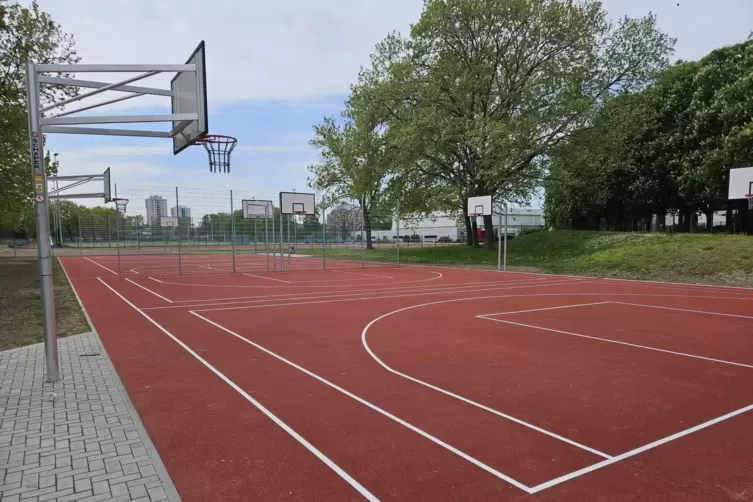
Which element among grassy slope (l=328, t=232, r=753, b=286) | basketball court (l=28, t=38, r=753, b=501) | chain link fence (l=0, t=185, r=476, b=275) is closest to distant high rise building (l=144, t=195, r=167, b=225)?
chain link fence (l=0, t=185, r=476, b=275)

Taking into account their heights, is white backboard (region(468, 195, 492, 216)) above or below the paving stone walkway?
above

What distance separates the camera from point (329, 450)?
3852 millimetres

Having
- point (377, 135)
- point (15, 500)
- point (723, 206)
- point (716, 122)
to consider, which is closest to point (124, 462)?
point (15, 500)

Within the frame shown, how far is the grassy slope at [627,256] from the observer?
17672 mm

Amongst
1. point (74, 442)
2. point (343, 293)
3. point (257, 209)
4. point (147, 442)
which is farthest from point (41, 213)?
point (257, 209)

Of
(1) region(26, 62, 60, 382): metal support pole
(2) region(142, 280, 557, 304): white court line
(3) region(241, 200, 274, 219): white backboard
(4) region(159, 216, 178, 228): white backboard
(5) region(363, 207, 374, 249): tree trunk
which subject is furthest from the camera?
(5) region(363, 207, 374, 249): tree trunk

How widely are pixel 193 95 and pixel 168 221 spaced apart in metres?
17.4

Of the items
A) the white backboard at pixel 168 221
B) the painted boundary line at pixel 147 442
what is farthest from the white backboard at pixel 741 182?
the white backboard at pixel 168 221

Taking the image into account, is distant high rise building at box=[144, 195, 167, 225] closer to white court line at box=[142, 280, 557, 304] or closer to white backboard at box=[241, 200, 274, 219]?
white backboard at box=[241, 200, 274, 219]

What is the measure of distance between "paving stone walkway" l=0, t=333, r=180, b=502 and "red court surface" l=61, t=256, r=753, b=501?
0.65 ft

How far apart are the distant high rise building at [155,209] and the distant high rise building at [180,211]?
0.34m

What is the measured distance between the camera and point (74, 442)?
Result: 405 cm

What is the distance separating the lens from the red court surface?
339cm

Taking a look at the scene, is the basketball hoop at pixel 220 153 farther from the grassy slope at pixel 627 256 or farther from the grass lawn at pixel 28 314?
the grassy slope at pixel 627 256
